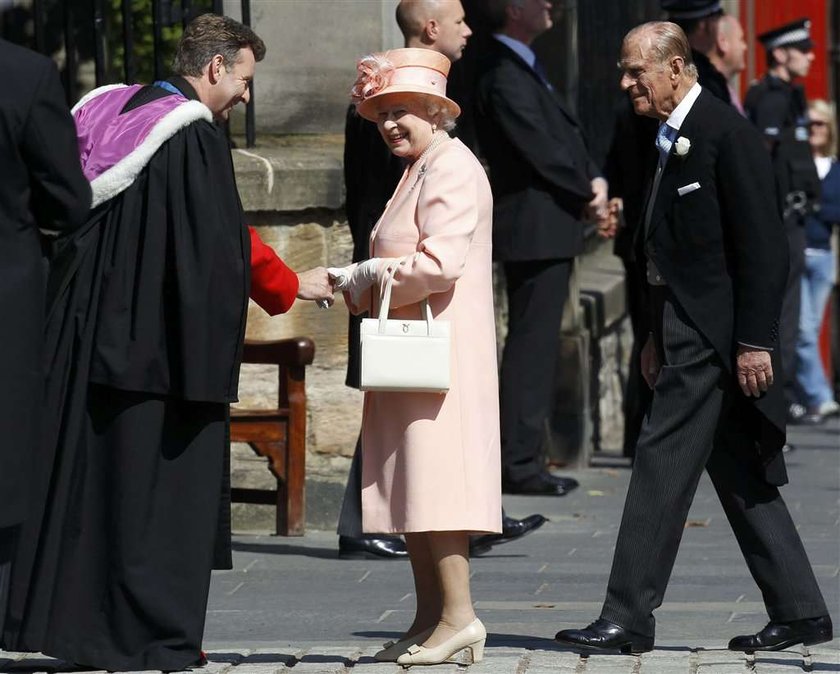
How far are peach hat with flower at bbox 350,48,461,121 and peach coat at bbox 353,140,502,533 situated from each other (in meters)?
0.16

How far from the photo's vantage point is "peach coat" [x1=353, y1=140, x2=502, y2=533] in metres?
5.46

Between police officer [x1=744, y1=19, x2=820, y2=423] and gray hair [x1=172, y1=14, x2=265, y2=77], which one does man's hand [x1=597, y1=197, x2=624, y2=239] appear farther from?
gray hair [x1=172, y1=14, x2=265, y2=77]

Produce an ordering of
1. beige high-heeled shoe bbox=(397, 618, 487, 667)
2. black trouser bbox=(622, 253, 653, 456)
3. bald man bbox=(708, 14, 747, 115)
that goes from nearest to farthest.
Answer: beige high-heeled shoe bbox=(397, 618, 487, 667)
black trouser bbox=(622, 253, 653, 456)
bald man bbox=(708, 14, 747, 115)

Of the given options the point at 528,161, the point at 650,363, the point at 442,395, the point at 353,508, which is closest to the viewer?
the point at 442,395

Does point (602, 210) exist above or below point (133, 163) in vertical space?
below

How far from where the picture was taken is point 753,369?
18.4 ft

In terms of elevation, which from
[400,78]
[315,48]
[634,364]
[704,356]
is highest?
[315,48]

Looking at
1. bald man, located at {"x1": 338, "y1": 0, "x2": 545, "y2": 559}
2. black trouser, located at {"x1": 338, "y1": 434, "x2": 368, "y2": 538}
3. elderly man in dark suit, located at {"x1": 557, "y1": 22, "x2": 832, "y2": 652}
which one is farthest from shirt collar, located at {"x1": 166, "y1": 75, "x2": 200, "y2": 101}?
black trouser, located at {"x1": 338, "y1": 434, "x2": 368, "y2": 538}

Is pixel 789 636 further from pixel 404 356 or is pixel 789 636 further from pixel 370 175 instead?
pixel 370 175

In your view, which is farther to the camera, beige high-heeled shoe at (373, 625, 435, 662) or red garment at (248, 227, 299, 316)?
red garment at (248, 227, 299, 316)

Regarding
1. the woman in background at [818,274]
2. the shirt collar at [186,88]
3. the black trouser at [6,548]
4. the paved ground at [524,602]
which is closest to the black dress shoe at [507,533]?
the paved ground at [524,602]

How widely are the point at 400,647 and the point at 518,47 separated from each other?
12.9 ft

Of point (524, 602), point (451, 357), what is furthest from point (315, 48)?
point (451, 357)

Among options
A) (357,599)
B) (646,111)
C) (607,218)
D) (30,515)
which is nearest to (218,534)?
(30,515)
